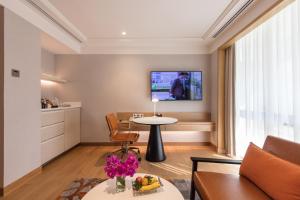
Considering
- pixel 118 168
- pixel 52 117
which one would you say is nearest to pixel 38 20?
pixel 52 117

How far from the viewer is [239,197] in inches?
54.1

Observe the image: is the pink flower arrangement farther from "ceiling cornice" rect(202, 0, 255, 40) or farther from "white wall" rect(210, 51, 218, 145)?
"white wall" rect(210, 51, 218, 145)

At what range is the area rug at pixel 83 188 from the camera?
6.93 feet

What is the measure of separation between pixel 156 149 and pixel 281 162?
2199mm

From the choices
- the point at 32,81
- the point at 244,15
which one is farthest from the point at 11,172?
the point at 244,15

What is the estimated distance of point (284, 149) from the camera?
155 cm

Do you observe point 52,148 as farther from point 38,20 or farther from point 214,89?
point 214,89

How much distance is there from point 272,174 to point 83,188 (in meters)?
2.16

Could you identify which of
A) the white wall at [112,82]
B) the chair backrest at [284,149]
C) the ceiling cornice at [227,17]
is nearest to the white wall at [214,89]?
the white wall at [112,82]

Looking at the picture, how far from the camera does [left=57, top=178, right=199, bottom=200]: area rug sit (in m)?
2.11

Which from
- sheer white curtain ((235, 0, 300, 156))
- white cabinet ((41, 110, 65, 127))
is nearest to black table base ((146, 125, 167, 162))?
sheer white curtain ((235, 0, 300, 156))

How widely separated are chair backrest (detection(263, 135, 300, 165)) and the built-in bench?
227 cm

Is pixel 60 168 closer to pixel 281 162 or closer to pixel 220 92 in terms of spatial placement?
pixel 281 162

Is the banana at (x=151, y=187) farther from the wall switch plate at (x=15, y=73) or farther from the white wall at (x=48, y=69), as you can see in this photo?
the white wall at (x=48, y=69)
